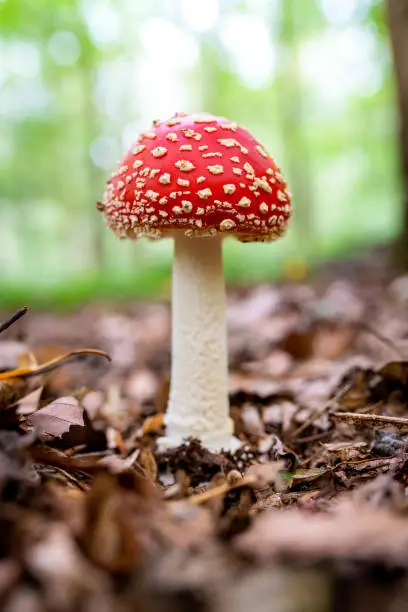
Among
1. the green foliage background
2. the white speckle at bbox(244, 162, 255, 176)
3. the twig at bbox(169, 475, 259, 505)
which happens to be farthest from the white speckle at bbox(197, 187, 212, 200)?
the green foliage background

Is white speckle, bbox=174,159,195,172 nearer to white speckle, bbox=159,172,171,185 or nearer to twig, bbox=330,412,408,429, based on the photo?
white speckle, bbox=159,172,171,185

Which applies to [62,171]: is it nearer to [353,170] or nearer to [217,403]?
[353,170]

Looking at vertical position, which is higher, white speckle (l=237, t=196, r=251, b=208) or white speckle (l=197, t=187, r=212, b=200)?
white speckle (l=197, t=187, r=212, b=200)

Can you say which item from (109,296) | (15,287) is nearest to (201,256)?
(109,296)

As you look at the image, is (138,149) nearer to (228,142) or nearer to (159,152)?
(159,152)

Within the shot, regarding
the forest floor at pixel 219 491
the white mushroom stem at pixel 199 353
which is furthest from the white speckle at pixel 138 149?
the forest floor at pixel 219 491

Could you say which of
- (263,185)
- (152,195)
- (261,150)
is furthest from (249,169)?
(152,195)

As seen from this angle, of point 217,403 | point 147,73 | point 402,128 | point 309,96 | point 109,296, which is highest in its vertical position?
point 147,73
